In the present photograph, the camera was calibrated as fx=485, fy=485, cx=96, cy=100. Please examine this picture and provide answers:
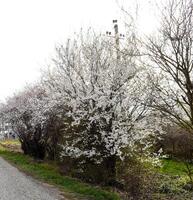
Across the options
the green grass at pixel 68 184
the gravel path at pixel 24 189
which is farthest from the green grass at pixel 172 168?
the gravel path at pixel 24 189

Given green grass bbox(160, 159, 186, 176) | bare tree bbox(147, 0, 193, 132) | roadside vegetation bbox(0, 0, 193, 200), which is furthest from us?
green grass bbox(160, 159, 186, 176)

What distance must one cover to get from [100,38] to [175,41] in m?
10.7

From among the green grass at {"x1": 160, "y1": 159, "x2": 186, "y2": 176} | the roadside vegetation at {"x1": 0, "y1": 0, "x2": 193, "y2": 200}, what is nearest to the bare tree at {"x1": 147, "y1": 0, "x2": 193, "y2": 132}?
the roadside vegetation at {"x1": 0, "y1": 0, "x2": 193, "y2": 200}

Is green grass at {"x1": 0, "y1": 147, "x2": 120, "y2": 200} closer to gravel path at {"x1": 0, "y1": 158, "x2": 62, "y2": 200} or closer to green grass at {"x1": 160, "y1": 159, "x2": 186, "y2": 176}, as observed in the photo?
gravel path at {"x1": 0, "y1": 158, "x2": 62, "y2": 200}

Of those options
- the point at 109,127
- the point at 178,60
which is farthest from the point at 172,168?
the point at 178,60

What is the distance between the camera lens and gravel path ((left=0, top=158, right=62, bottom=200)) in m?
16.2

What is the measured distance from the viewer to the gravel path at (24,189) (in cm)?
1621

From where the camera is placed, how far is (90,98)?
65.4 ft

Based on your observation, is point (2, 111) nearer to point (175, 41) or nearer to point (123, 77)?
point (123, 77)

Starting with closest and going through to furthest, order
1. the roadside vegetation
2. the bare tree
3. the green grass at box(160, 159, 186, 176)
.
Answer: the bare tree → the roadside vegetation → the green grass at box(160, 159, 186, 176)

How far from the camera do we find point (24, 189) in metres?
18.2

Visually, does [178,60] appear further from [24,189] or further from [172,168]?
[172,168]

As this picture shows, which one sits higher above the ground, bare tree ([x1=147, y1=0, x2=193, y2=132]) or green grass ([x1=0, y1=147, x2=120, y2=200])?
bare tree ([x1=147, y1=0, x2=193, y2=132])

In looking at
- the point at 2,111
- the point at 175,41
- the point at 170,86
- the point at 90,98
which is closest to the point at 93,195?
the point at 90,98
